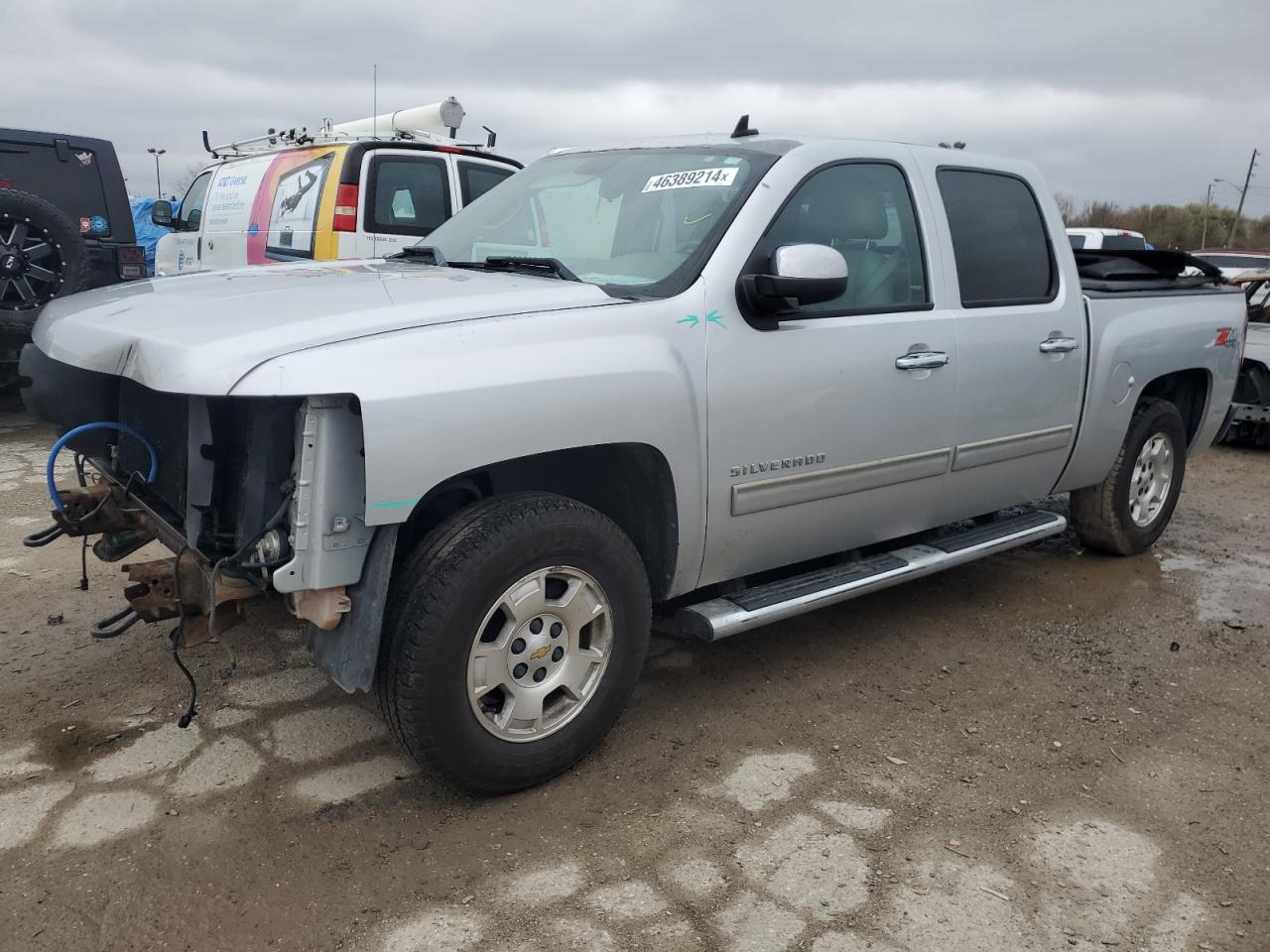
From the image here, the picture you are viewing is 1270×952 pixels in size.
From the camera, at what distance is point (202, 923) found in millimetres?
2334

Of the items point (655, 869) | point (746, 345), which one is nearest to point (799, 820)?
point (655, 869)

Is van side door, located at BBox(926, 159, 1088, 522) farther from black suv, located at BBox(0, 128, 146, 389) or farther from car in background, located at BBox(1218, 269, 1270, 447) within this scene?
black suv, located at BBox(0, 128, 146, 389)

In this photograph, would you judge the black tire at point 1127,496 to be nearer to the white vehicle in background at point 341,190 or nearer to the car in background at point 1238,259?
the white vehicle in background at point 341,190

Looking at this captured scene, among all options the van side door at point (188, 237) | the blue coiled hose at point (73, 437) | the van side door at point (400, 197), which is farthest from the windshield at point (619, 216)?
the van side door at point (188, 237)

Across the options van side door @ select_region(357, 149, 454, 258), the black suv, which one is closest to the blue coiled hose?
van side door @ select_region(357, 149, 454, 258)

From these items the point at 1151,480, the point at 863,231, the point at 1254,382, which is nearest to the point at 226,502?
the point at 863,231

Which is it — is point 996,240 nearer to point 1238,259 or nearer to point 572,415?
point 572,415

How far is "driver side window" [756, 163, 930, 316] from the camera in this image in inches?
132

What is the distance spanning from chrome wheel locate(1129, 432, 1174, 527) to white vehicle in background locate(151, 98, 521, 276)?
15.3ft

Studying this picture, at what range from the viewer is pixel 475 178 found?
26.3ft

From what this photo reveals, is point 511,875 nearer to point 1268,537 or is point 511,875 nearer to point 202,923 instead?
point 202,923

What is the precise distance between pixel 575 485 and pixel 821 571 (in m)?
1.05

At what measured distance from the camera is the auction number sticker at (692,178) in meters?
3.34

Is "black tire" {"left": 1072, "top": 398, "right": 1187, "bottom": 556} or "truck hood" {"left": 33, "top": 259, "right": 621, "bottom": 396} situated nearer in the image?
"truck hood" {"left": 33, "top": 259, "right": 621, "bottom": 396}
